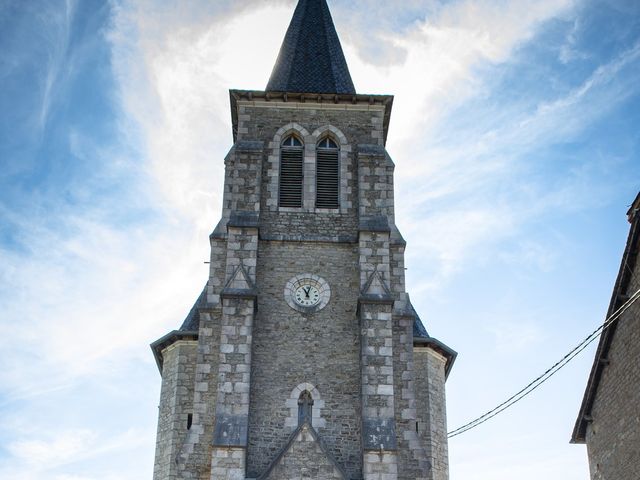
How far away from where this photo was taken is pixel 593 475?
70.0ft

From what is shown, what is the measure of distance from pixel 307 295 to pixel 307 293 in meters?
0.06

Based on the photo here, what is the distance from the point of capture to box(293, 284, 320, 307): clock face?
21938 mm

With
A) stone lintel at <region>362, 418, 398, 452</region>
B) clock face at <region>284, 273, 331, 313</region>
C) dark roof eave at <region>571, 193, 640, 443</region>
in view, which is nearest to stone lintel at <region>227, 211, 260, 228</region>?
clock face at <region>284, 273, 331, 313</region>

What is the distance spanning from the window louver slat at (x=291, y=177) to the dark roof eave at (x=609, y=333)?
9124mm

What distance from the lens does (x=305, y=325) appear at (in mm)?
21578

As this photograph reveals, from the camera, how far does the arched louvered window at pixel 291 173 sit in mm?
23641

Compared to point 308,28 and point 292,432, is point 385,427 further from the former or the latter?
point 308,28

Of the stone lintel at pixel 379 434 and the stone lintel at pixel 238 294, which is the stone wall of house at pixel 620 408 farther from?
the stone lintel at pixel 238 294

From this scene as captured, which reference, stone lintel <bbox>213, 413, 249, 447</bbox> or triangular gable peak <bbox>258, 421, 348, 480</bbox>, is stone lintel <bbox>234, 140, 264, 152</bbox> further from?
triangular gable peak <bbox>258, 421, 348, 480</bbox>

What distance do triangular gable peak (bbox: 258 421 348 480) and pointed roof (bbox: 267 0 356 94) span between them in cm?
1107

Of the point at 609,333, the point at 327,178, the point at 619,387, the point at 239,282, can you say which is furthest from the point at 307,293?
the point at 619,387

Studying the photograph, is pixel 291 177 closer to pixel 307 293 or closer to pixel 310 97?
pixel 310 97

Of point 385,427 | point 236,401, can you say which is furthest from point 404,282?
point 236,401

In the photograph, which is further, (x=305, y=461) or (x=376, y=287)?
(x=376, y=287)
